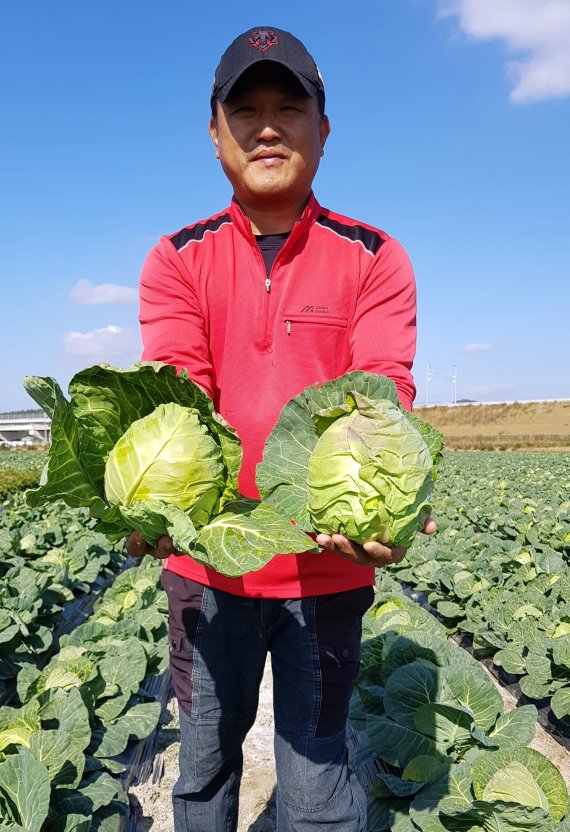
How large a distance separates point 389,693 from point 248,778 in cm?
117

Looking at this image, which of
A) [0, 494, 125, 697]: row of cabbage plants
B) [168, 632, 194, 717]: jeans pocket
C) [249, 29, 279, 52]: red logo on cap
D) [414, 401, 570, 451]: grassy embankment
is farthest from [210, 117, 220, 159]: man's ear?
[414, 401, 570, 451]: grassy embankment

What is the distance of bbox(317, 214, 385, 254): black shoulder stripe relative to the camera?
2.47 meters

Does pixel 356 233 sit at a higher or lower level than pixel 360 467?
higher

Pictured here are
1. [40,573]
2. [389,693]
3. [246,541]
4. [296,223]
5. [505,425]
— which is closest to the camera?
[246,541]

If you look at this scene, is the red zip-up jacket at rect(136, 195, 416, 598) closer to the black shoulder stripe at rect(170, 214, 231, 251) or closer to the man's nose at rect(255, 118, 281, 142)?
the black shoulder stripe at rect(170, 214, 231, 251)

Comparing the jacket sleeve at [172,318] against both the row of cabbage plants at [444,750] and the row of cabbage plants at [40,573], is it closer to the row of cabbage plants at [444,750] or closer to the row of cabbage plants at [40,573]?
the row of cabbage plants at [444,750]

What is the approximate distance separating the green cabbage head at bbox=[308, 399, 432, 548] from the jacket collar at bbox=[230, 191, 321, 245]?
89 cm

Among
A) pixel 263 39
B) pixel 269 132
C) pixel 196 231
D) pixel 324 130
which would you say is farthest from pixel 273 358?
pixel 263 39

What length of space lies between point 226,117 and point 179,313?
733mm

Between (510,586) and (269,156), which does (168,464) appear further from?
(510,586)

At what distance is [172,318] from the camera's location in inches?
92.3

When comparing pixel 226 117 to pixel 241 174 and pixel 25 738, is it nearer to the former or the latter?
pixel 241 174

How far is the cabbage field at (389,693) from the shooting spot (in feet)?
8.96

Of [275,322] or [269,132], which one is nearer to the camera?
[269,132]
